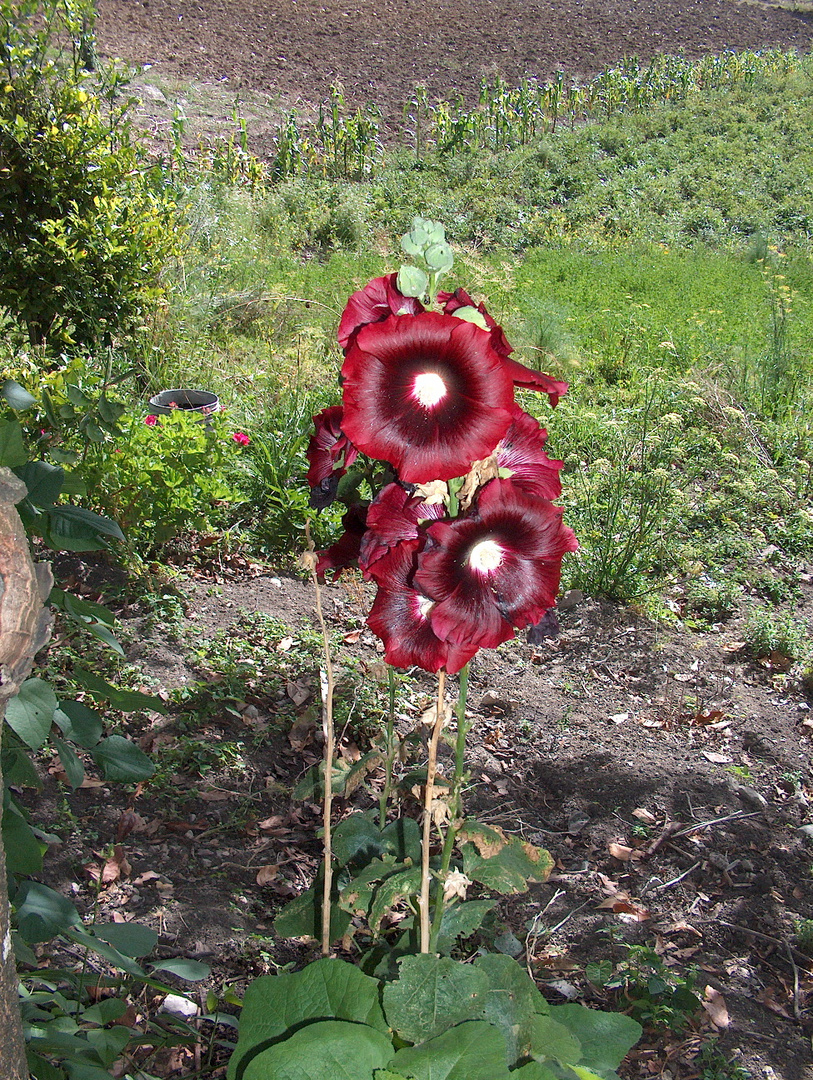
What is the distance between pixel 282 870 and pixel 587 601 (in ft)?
5.90

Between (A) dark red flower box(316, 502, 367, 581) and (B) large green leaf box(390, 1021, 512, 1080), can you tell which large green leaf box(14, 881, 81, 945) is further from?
(A) dark red flower box(316, 502, 367, 581)

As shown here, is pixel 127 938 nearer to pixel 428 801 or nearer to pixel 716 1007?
pixel 428 801

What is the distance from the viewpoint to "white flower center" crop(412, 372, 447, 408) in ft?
4.01

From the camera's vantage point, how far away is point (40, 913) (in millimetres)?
1179

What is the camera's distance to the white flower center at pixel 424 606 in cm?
133

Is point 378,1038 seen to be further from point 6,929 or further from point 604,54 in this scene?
point 604,54

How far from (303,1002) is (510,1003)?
337 mm

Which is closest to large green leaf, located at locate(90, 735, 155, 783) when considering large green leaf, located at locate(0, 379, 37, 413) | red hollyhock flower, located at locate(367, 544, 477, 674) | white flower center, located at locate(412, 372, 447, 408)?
red hollyhock flower, located at locate(367, 544, 477, 674)

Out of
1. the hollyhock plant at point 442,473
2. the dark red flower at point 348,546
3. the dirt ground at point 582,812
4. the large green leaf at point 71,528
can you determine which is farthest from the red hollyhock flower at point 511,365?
the dirt ground at point 582,812

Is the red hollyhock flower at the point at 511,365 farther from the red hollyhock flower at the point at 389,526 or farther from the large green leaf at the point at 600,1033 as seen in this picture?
the large green leaf at the point at 600,1033

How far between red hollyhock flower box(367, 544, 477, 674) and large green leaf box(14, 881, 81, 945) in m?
0.58

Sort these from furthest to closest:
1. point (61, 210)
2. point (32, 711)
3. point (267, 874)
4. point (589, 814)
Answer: point (61, 210), point (589, 814), point (267, 874), point (32, 711)

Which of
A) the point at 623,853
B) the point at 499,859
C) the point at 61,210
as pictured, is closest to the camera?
the point at 499,859

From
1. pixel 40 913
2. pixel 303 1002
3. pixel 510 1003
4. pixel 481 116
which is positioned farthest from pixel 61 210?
pixel 481 116
